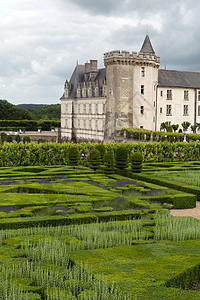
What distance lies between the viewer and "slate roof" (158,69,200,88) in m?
46.7

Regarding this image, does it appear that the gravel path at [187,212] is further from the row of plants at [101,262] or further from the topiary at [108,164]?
the topiary at [108,164]

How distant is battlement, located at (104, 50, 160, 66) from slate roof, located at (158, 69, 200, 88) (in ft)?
11.6

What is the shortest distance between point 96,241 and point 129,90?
36.2 meters

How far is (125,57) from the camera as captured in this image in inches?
1666

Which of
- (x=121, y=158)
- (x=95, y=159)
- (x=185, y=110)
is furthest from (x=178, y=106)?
(x=95, y=159)

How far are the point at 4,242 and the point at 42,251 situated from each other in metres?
1.25

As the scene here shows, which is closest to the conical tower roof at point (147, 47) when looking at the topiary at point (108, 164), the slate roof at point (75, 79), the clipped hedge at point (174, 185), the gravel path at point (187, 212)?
the slate roof at point (75, 79)

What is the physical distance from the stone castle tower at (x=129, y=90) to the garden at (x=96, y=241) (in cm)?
2733

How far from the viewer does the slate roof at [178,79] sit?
46653 mm

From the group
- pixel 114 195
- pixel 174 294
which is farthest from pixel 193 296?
pixel 114 195

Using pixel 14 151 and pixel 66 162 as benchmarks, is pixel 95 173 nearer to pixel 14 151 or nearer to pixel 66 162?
pixel 66 162

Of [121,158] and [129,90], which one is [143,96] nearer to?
[129,90]

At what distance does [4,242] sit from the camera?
314 inches

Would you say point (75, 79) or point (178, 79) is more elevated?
point (75, 79)
